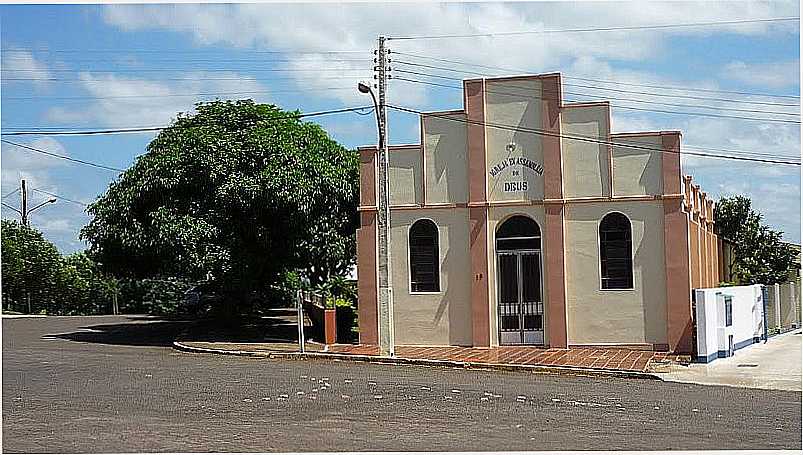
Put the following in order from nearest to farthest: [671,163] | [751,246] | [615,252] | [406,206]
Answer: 1. [671,163]
2. [615,252]
3. [406,206]
4. [751,246]

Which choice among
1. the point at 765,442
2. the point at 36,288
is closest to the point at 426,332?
the point at 765,442

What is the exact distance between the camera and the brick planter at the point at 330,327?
26312mm

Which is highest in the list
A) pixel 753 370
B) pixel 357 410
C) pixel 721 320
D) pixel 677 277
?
pixel 677 277

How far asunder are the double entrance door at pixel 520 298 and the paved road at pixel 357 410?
446 centimetres

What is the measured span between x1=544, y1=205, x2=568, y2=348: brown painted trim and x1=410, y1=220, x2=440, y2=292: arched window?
2.68 metres

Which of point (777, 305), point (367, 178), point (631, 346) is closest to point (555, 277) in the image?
point (631, 346)

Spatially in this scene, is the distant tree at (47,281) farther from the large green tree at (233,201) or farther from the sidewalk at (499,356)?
the sidewalk at (499,356)

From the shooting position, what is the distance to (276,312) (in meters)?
46.6

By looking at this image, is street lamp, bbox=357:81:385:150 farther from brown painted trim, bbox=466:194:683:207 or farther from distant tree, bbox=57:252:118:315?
distant tree, bbox=57:252:118:315

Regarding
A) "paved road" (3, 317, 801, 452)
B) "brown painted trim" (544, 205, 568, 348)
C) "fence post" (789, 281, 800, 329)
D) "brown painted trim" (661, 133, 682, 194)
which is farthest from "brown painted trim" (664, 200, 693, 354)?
"fence post" (789, 281, 800, 329)

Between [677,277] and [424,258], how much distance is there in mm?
5900

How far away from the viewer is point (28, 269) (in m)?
49.1

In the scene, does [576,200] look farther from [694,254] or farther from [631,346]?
[631,346]

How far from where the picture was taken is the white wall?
21156 millimetres
